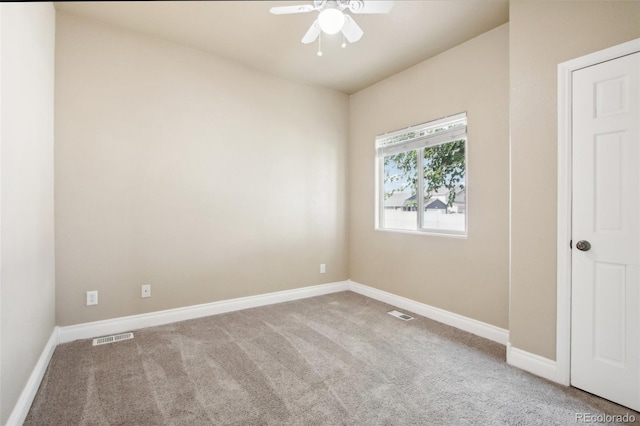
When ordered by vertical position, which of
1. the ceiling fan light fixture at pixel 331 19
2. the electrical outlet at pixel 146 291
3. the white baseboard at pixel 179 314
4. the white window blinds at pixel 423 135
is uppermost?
the ceiling fan light fixture at pixel 331 19

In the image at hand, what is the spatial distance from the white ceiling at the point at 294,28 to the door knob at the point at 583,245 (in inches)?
75.0

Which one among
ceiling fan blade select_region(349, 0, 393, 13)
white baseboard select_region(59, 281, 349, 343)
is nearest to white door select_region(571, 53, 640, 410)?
ceiling fan blade select_region(349, 0, 393, 13)

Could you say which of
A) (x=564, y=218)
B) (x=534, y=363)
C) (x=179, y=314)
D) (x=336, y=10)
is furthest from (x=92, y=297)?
(x=564, y=218)

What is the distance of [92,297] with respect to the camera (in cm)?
282

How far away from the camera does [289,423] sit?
1725 mm

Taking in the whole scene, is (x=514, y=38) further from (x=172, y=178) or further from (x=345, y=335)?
(x=172, y=178)

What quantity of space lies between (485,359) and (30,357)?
10.3ft

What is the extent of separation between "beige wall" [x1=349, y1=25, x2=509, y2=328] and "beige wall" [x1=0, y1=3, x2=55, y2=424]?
10.8 feet

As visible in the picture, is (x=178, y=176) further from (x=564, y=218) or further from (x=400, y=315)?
(x=564, y=218)

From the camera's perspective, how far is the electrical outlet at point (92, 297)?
9.20 ft

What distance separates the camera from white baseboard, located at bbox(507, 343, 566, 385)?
214 centimetres

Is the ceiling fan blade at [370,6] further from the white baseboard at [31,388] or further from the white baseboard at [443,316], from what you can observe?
the white baseboard at [31,388]

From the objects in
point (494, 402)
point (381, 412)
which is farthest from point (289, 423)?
point (494, 402)

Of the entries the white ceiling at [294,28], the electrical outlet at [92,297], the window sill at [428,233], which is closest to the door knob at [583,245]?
the window sill at [428,233]
